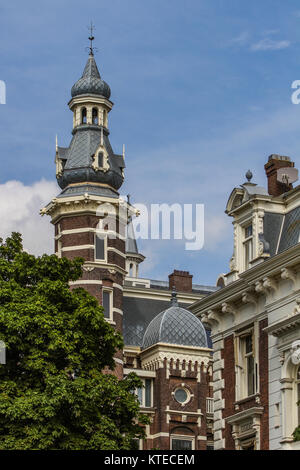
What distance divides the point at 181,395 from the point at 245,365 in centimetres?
3086

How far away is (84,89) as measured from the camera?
69.6 metres

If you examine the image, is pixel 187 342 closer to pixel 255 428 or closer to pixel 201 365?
pixel 201 365

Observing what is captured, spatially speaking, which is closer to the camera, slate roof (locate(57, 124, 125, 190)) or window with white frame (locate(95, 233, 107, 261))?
window with white frame (locate(95, 233, 107, 261))

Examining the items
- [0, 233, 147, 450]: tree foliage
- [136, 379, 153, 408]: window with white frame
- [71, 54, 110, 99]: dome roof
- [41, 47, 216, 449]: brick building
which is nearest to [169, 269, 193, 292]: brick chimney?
[41, 47, 216, 449]: brick building

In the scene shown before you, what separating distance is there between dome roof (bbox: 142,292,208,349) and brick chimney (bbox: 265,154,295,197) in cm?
2924

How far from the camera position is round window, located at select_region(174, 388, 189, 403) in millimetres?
68312

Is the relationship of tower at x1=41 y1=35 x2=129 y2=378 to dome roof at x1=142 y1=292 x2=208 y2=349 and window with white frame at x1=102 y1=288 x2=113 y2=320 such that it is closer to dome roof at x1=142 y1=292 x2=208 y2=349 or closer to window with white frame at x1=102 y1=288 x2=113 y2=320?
window with white frame at x1=102 y1=288 x2=113 y2=320

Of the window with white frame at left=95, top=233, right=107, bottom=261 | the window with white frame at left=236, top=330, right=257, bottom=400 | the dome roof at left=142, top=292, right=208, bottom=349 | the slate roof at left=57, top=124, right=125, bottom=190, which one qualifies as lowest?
the window with white frame at left=236, top=330, right=257, bottom=400

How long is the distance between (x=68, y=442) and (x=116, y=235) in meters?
30.1

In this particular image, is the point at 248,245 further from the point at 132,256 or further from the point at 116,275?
the point at 132,256

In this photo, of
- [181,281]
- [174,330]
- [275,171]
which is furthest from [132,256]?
[275,171]

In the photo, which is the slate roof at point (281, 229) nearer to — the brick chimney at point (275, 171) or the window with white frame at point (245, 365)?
the brick chimney at point (275, 171)

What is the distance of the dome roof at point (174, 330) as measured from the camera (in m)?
69.6

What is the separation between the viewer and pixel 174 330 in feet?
229
